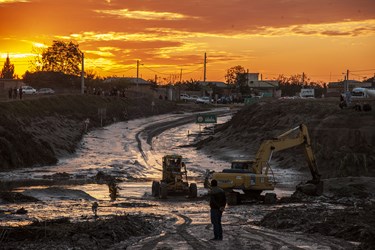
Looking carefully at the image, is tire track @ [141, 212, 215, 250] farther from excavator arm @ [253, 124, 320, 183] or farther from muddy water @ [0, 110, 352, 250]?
excavator arm @ [253, 124, 320, 183]

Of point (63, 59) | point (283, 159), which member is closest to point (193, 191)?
point (283, 159)

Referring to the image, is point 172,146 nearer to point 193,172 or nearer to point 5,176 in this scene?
point 193,172

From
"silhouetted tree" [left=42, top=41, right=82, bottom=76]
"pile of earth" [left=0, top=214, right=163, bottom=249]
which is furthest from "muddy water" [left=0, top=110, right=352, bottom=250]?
"silhouetted tree" [left=42, top=41, right=82, bottom=76]

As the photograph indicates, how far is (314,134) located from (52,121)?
3377 cm

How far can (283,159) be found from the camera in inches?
2475

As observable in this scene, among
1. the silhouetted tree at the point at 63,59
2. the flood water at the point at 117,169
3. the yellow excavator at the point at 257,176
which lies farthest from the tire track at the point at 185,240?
the silhouetted tree at the point at 63,59

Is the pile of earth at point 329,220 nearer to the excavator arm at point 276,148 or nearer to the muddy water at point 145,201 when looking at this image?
the muddy water at point 145,201

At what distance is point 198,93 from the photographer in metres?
194

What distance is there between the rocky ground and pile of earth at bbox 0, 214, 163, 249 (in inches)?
1.2

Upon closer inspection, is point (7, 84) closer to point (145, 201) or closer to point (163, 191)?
point (163, 191)

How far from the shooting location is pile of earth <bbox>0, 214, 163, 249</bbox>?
20.9 metres

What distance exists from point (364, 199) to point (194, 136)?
5337 centimetres

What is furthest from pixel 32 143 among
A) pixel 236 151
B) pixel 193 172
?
pixel 236 151

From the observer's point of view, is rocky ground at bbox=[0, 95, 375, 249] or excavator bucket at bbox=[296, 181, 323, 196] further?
excavator bucket at bbox=[296, 181, 323, 196]
